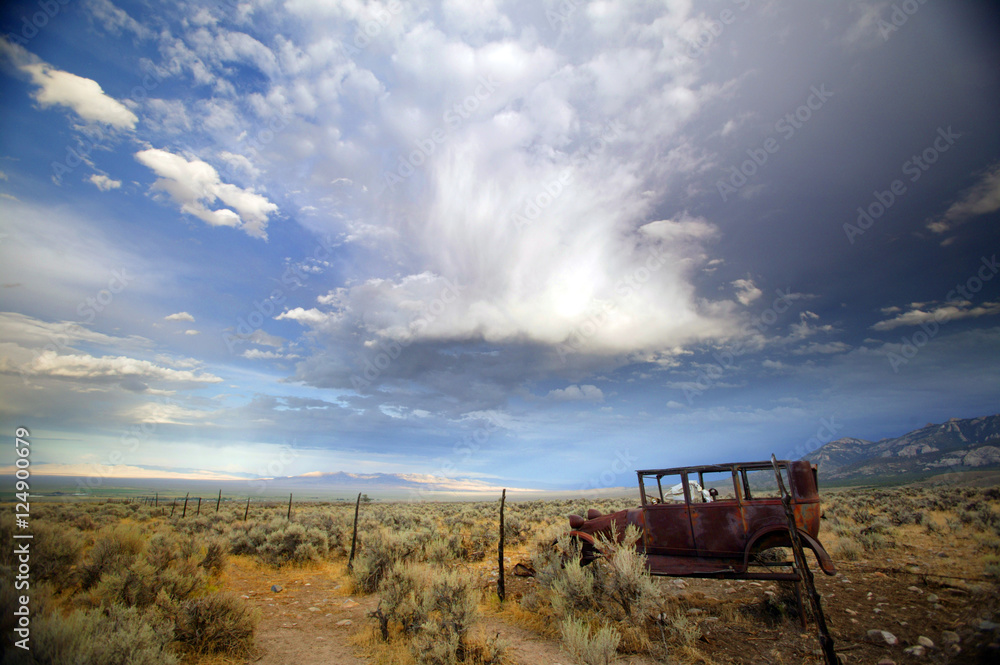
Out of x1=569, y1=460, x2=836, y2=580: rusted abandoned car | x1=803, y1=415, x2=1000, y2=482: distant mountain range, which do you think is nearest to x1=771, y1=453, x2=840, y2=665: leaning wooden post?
x1=569, y1=460, x2=836, y2=580: rusted abandoned car

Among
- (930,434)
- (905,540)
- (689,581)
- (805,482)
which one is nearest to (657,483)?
(805,482)

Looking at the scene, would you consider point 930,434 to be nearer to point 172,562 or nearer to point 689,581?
point 689,581

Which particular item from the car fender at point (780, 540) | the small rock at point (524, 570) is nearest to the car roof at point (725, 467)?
the car fender at point (780, 540)

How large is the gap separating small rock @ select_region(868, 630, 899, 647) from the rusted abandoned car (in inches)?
50.2

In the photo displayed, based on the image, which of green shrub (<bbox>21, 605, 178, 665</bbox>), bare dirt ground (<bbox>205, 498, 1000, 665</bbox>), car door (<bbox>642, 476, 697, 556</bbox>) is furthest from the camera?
car door (<bbox>642, 476, 697, 556</bbox>)

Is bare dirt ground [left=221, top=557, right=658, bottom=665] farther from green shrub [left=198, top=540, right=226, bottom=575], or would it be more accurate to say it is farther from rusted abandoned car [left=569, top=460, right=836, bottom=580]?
rusted abandoned car [left=569, top=460, right=836, bottom=580]

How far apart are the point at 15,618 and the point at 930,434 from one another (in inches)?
10795

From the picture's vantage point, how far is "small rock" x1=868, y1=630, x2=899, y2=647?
20.6 feet

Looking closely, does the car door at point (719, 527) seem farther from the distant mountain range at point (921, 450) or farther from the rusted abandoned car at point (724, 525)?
the distant mountain range at point (921, 450)

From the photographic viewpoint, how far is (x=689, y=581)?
36.2ft

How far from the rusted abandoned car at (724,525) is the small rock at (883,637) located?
1.28 meters

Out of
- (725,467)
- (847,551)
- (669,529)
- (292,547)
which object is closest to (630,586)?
(669,529)

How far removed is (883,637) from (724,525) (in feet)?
8.50

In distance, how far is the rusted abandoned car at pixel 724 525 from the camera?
7277mm
